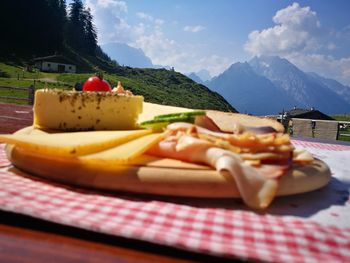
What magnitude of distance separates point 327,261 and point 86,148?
75 cm

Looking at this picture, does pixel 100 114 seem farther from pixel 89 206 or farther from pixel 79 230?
pixel 79 230

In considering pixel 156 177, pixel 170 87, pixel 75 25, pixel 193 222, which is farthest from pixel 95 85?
pixel 170 87

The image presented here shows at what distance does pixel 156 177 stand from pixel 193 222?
216 mm

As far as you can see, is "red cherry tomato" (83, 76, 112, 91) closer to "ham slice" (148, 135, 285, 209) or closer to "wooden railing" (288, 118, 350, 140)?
"ham slice" (148, 135, 285, 209)

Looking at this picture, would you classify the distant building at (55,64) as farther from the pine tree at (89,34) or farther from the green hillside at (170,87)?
the pine tree at (89,34)

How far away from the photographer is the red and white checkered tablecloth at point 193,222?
2.39 ft

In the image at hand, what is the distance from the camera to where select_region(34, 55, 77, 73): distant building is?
5091 cm

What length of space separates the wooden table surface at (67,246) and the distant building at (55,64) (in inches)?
2119

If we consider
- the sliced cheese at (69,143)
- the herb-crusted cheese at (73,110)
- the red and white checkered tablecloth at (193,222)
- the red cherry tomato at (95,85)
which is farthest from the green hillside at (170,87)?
the red and white checkered tablecloth at (193,222)

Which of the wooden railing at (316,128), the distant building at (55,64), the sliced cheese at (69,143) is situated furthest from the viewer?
the distant building at (55,64)

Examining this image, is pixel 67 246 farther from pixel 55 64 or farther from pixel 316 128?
pixel 55 64

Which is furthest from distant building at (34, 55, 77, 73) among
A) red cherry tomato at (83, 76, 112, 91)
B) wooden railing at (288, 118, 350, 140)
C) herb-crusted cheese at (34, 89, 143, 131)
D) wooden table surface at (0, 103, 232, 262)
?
wooden table surface at (0, 103, 232, 262)

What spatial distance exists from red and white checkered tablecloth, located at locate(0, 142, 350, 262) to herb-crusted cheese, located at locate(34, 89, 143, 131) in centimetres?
69

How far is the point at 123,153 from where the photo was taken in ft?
3.69
